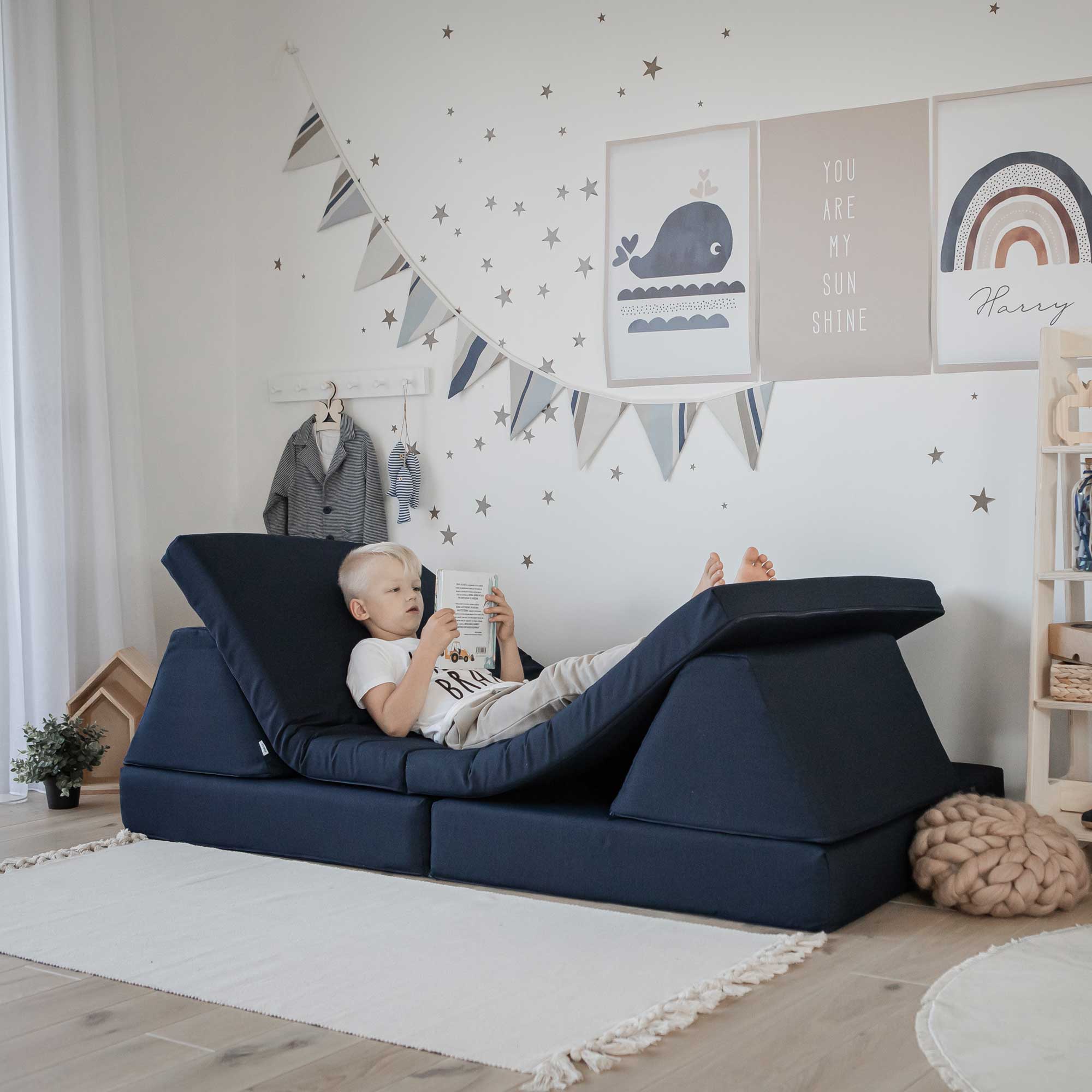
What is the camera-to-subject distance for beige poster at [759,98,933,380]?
2992 millimetres

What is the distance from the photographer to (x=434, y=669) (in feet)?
8.97

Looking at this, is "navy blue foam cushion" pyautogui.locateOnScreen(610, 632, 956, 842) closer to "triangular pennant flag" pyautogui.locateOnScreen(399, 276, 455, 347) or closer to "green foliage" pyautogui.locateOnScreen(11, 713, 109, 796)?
"green foliage" pyautogui.locateOnScreen(11, 713, 109, 796)

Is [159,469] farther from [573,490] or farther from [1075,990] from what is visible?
[1075,990]

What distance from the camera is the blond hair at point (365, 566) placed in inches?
113

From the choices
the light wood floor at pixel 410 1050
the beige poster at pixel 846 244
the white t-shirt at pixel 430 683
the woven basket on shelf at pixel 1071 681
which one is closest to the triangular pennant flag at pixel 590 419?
the beige poster at pixel 846 244

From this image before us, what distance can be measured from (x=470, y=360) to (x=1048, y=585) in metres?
1.73

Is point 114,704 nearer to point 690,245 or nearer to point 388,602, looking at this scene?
point 388,602

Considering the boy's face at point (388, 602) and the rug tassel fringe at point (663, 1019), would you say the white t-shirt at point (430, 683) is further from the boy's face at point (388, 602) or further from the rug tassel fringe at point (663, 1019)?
the rug tassel fringe at point (663, 1019)

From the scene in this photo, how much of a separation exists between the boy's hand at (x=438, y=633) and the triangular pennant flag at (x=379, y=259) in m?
1.41

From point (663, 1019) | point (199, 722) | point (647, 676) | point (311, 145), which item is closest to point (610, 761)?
point (647, 676)

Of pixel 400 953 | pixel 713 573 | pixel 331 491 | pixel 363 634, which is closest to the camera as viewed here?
pixel 400 953

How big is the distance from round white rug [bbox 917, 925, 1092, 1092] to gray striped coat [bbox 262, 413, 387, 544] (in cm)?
229

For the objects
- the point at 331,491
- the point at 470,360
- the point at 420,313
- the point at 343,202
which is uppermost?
the point at 343,202

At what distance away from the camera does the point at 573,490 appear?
3451mm
